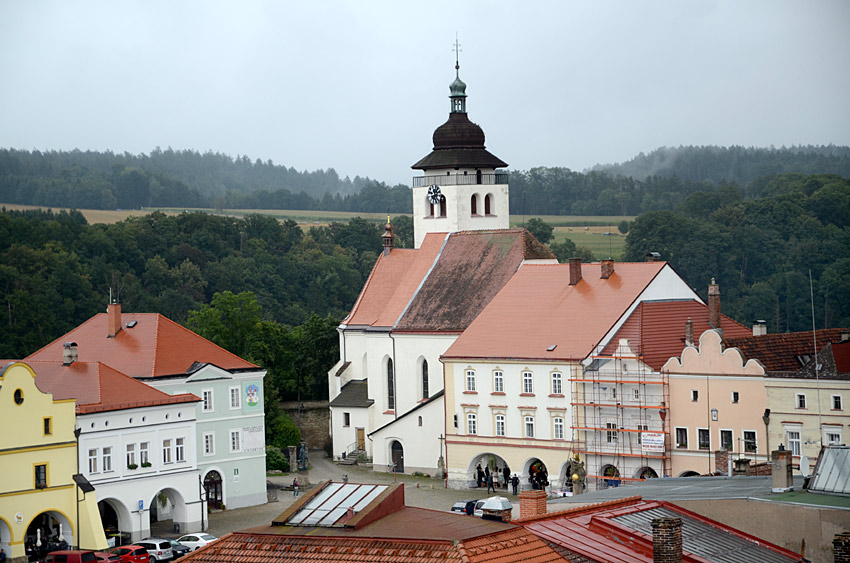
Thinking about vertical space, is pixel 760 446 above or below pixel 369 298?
below

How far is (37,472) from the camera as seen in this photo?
57.4m

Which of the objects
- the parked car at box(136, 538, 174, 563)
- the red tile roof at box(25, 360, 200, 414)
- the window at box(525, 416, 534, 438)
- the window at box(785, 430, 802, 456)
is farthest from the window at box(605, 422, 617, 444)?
the parked car at box(136, 538, 174, 563)

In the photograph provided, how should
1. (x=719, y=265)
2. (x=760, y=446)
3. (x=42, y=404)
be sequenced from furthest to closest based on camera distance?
(x=719, y=265)
(x=760, y=446)
(x=42, y=404)

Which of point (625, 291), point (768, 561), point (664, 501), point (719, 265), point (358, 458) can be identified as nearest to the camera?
point (768, 561)

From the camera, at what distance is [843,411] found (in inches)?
2356

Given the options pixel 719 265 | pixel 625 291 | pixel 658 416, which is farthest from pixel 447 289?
pixel 719 265

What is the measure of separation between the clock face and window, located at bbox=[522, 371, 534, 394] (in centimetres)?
2090

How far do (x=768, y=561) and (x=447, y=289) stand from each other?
46352mm

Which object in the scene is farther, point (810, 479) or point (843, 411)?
point (843, 411)

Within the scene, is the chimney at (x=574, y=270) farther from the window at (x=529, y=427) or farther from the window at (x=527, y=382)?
the window at (x=529, y=427)

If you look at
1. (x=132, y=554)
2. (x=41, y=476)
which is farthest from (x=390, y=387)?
→ (x=132, y=554)

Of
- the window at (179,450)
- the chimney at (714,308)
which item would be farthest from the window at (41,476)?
the chimney at (714,308)

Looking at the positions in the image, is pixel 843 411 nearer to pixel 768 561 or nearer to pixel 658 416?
pixel 658 416

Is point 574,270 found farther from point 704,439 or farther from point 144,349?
point 144,349
